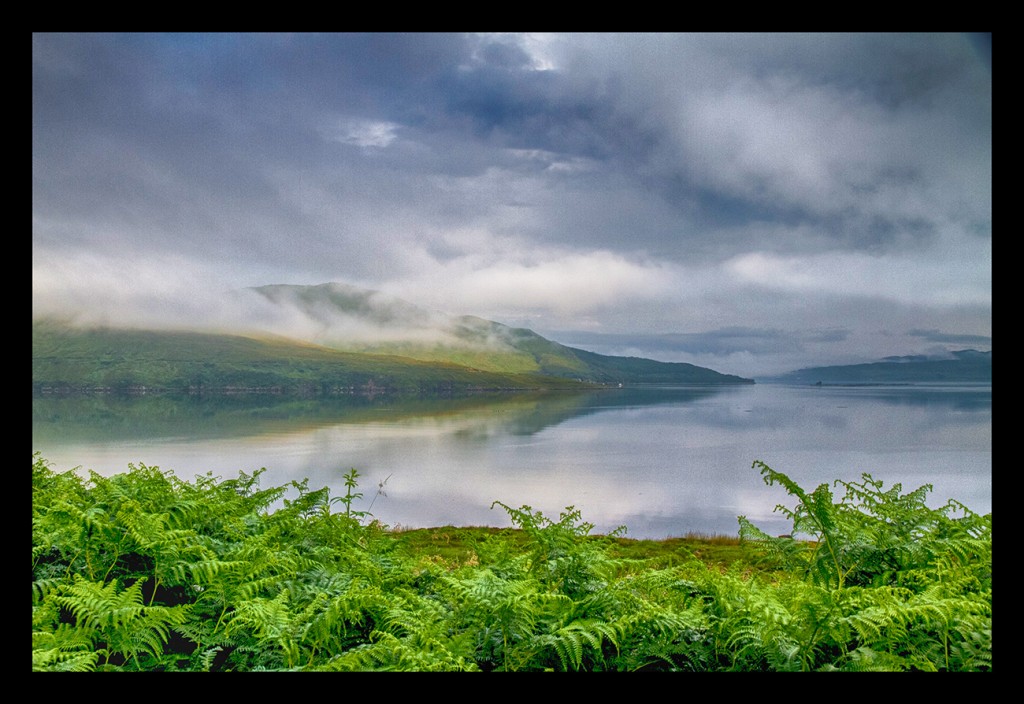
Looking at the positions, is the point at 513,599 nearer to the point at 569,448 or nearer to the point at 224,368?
the point at 569,448

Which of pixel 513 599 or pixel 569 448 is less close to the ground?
pixel 513 599

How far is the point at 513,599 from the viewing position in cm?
202

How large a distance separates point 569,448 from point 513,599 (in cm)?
4345

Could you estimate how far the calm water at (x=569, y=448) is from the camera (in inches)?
892

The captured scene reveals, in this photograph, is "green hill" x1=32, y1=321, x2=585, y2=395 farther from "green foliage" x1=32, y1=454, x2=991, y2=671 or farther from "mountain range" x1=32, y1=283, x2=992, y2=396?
"green foliage" x1=32, y1=454, x2=991, y2=671

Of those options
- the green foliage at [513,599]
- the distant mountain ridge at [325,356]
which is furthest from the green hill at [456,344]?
the green foliage at [513,599]

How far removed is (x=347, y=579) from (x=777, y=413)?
67.4 metres

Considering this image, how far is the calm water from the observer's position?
2266 cm

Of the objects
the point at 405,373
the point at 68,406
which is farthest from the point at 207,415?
the point at 405,373

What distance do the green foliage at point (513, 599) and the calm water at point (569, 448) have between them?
1.22m

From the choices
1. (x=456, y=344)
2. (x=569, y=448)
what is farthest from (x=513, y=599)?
(x=456, y=344)

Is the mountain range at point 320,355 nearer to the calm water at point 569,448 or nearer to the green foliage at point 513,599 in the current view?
the calm water at point 569,448

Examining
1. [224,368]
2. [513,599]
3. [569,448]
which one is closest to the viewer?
[513,599]
